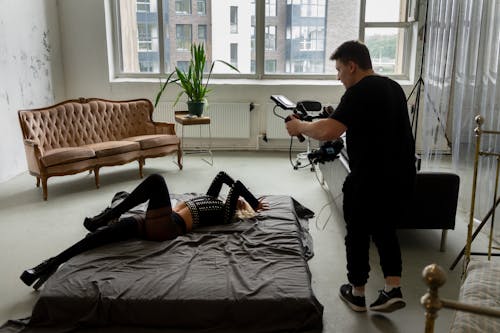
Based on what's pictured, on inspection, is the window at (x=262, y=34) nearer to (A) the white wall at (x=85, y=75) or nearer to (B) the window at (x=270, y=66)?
(B) the window at (x=270, y=66)

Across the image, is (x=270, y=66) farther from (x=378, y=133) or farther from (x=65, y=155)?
(x=378, y=133)

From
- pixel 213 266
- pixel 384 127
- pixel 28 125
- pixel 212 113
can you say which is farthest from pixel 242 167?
pixel 384 127

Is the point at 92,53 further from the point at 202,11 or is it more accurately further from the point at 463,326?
the point at 463,326

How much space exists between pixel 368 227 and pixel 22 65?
446 cm

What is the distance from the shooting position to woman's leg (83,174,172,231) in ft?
8.60

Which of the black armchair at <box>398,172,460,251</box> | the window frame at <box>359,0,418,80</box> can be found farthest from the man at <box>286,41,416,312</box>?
the window frame at <box>359,0,418,80</box>

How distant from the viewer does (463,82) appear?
148 inches

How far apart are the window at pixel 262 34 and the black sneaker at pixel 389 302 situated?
14.2 ft

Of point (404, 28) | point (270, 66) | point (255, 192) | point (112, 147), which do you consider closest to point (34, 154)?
point (112, 147)

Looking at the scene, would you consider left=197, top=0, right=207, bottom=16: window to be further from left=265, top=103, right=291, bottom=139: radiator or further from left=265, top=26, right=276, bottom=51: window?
left=265, top=103, right=291, bottom=139: radiator

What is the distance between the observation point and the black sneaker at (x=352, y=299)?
2.34m

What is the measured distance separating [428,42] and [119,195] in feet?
11.3

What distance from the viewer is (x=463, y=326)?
5.04 ft

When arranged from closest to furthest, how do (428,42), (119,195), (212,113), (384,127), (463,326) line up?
(463,326) → (384,127) → (119,195) → (428,42) → (212,113)
